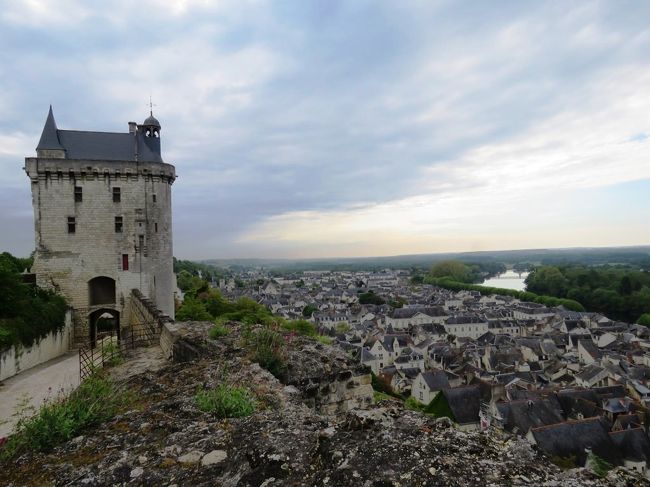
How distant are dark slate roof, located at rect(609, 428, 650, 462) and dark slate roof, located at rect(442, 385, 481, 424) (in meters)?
8.20

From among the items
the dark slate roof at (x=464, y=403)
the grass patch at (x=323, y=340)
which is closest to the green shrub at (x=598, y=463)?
the dark slate roof at (x=464, y=403)

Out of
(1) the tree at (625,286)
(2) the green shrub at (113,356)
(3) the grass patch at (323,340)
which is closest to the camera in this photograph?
(2) the green shrub at (113,356)

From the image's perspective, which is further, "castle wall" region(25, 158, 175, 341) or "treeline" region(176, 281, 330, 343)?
"treeline" region(176, 281, 330, 343)

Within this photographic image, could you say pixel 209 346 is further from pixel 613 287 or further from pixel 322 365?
pixel 613 287

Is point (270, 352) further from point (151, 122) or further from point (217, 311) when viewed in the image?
point (217, 311)

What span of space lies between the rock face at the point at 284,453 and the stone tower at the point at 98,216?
47.1 feet

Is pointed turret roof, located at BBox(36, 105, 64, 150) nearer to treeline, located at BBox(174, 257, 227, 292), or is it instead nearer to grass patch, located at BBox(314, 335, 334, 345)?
grass patch, located at BBox(314, 335, 334, 345)

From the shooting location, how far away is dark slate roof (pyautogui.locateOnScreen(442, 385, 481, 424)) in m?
29.0

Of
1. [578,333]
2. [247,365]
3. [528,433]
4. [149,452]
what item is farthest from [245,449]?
[578,333]

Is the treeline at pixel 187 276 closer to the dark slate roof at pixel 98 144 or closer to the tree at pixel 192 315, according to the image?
the tree at pixel 192 315

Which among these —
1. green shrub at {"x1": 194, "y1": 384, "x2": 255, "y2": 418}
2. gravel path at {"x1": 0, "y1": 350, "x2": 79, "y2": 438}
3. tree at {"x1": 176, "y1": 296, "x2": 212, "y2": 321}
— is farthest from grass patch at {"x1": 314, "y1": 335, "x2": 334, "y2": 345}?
tree at {"x1": 176, "y1": 296, "x2": 212, "y2": 321}

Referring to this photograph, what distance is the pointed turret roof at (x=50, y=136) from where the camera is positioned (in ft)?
55.7

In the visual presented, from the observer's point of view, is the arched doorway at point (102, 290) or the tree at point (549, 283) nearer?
the arched doorway at point (102, 290)

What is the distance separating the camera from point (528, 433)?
24.1 m
